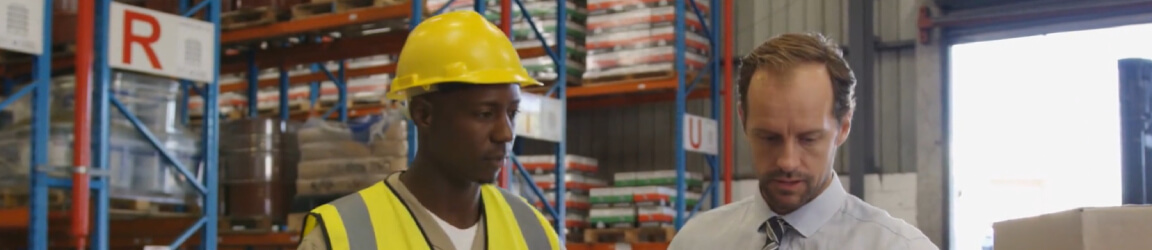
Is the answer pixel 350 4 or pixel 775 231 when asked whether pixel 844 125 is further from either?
pixel 350 4

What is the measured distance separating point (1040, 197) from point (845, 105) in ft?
74.6

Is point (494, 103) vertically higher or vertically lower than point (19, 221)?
higher

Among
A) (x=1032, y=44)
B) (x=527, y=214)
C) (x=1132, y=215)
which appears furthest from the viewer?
(x=1032, y=44)

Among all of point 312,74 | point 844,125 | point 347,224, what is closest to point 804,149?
point 844,125

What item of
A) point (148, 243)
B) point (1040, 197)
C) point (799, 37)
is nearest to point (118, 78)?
point (148, 243)

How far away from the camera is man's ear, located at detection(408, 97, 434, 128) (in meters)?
2.85

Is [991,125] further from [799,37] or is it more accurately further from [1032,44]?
[799,37]

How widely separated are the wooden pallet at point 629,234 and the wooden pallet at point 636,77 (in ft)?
4.50

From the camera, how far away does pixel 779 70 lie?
2.29 m

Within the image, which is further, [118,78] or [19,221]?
[118,78]

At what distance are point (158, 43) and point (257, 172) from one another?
7.94 ft

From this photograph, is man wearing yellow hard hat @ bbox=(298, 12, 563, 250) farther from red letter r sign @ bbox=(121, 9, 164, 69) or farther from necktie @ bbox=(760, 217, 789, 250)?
red letter r sign @ bbox=(121, 9, 164, 69)

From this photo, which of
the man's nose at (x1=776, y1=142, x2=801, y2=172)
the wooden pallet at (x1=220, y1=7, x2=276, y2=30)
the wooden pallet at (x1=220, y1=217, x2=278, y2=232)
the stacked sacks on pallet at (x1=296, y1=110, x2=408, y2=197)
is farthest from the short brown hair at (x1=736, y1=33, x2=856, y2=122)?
the wooden pallet at (x1=220, y1=7, x2=276, y2=30)

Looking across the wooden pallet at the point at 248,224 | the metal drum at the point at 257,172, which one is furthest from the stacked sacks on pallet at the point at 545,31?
the wooden pallet at the point at 248,224
